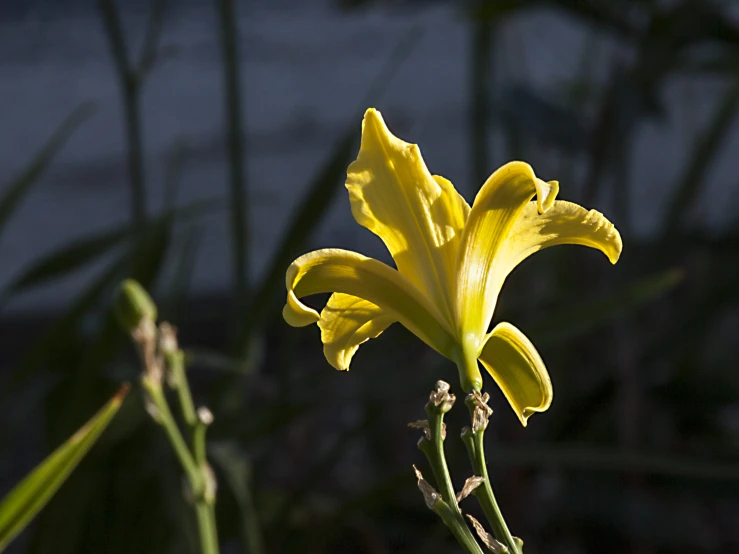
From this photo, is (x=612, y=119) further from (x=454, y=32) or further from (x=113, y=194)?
(x=113, y=194)

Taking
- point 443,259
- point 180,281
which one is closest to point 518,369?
point 443,259

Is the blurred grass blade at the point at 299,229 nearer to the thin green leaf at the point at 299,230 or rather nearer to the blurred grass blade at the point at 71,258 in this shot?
the thin green leaf at the point at 299,230

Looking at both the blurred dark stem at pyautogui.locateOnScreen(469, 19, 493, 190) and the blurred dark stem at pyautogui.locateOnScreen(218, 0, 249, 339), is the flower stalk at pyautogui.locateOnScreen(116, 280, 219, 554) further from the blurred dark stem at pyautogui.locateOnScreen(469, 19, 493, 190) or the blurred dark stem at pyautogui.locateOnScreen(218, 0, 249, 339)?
the blurred dark stem at pyautogui.locateOnScreen(469, 19, 493, 190)

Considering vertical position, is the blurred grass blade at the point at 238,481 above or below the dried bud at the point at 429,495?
below

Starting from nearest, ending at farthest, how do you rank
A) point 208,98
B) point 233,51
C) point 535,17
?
1. point 233,51
2. point 535,17
3. point 208,98

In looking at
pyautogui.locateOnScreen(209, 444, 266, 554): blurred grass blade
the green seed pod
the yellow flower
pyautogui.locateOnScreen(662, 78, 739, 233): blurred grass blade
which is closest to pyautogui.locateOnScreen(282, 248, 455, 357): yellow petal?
the yellow flower

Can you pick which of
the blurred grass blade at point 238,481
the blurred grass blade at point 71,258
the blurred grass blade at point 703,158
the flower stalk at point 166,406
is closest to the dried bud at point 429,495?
the flower stalk at point 166,406

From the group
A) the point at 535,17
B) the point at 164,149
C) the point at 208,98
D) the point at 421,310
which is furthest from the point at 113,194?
the point at 421,310

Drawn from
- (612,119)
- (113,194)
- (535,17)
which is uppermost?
(612,119)
